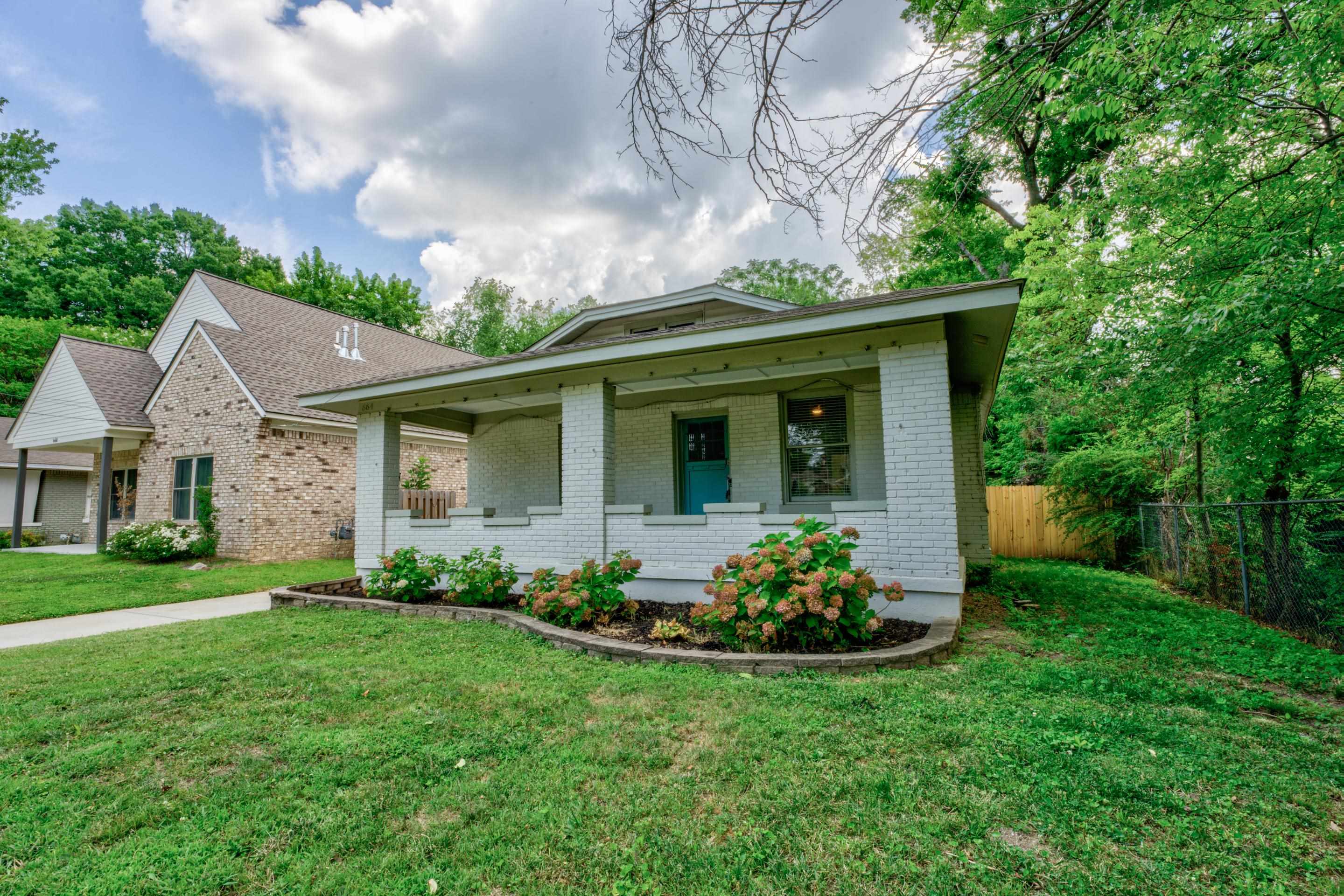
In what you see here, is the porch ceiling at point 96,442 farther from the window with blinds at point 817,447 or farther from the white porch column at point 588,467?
the window with blinds at point 817,447

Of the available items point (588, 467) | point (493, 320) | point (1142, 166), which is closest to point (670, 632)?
point (588, 467)

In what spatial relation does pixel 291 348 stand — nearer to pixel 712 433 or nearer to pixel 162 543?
pixel 162 543

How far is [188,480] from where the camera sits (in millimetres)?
13672

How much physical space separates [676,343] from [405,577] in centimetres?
460

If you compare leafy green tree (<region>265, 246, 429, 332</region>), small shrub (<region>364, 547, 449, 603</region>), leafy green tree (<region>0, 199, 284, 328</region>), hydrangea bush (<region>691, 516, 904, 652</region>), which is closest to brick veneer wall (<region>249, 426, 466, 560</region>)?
small shrub (<region>364, 547, 449, 603</region>)

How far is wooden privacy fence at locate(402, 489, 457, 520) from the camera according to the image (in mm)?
13336

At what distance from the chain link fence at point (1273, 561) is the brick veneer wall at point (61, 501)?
2942 cm

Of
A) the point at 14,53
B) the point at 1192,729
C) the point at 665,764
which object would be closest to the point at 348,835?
the point at 665,764

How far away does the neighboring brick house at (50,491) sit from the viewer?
19.2m

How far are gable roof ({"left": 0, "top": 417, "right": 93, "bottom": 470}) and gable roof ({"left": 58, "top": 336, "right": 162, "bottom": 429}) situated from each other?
221 inches

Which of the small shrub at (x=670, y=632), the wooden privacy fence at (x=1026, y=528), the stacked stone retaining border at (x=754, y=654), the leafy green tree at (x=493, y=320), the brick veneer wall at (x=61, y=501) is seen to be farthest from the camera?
the leafy green tree at (x=493, y=320)

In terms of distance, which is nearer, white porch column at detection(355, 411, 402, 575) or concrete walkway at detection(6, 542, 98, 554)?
white porch column at detection(355, 411, 402, 575)

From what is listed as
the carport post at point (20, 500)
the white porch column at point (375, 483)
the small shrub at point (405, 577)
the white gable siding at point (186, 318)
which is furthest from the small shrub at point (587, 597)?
the carport post at point (20, 500)

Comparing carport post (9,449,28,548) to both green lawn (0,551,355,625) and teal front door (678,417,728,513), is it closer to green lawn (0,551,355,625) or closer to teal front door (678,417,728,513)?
green lawn (0,551,355,625)
